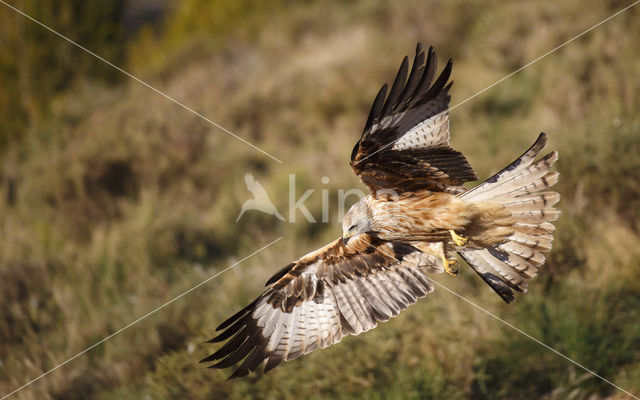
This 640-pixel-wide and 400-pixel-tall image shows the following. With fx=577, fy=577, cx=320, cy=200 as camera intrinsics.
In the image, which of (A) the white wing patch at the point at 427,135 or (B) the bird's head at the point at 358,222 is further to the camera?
Result: (B) the bird's head at the point at 358,222

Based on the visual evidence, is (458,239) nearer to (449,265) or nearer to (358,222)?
(449,265)

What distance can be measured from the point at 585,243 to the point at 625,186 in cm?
92

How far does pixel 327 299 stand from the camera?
5113 mm

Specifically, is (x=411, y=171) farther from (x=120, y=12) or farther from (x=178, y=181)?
(x=120, y=12)

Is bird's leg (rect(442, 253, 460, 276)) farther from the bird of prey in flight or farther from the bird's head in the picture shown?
the bird's head

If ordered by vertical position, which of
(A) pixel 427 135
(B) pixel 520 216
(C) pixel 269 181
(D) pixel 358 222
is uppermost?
(C) pixel 269 181

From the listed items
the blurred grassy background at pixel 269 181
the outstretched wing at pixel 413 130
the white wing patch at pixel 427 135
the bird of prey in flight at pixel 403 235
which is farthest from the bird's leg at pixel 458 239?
the blurred grassy background at pixel 269 181

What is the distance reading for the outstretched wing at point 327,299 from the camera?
15.8 feet

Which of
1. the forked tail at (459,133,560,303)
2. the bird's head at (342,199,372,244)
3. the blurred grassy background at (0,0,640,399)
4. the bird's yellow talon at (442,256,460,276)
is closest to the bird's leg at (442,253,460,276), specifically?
the bird's yellow talon at (442,256,460,276)

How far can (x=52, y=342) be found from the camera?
6.73m

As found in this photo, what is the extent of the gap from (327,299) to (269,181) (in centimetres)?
A: 540

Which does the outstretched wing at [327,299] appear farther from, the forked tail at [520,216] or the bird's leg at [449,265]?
the forked tail at [520,216]

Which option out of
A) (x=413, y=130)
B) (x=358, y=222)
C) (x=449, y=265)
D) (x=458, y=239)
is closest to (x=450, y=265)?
(x=449, y=265)

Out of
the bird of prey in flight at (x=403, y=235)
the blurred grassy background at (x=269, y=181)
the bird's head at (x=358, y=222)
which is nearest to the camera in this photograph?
the bird of prey in flight at (x=403, y=235)
